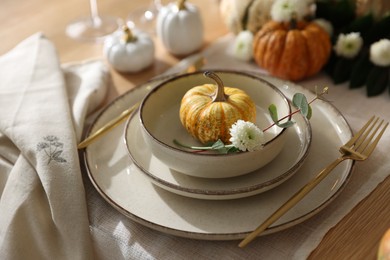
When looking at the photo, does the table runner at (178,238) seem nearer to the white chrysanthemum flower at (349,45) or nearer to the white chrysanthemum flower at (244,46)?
the white chrysanthemum flower at (349,45)

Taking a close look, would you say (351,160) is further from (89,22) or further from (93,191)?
(89,22)

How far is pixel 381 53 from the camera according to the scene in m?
0.98

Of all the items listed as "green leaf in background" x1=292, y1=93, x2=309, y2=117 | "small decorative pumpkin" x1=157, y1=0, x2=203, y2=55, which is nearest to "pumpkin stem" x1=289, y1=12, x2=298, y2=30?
"small decorative pumpkin" x1=157, y1=0, x2=203, y2=55

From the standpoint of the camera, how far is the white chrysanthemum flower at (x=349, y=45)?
102 centimetres

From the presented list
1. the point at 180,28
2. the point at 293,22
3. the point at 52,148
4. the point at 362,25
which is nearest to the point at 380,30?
the point at 362,25

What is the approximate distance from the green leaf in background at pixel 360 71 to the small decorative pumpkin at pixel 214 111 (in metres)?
0.30

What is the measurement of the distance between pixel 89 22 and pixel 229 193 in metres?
0.78

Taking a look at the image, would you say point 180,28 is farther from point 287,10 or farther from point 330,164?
point 330,164

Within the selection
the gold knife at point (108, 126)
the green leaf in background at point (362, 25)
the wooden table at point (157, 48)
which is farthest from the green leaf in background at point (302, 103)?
the green leaf in background at point (362, 25)

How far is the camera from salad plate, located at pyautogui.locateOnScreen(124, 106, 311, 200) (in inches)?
27.2

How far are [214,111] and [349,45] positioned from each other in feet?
1.27

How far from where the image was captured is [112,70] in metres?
1.12

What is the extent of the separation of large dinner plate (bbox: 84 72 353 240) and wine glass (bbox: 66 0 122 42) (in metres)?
0.48

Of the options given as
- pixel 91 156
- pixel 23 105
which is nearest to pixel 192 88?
pixel 91 156
